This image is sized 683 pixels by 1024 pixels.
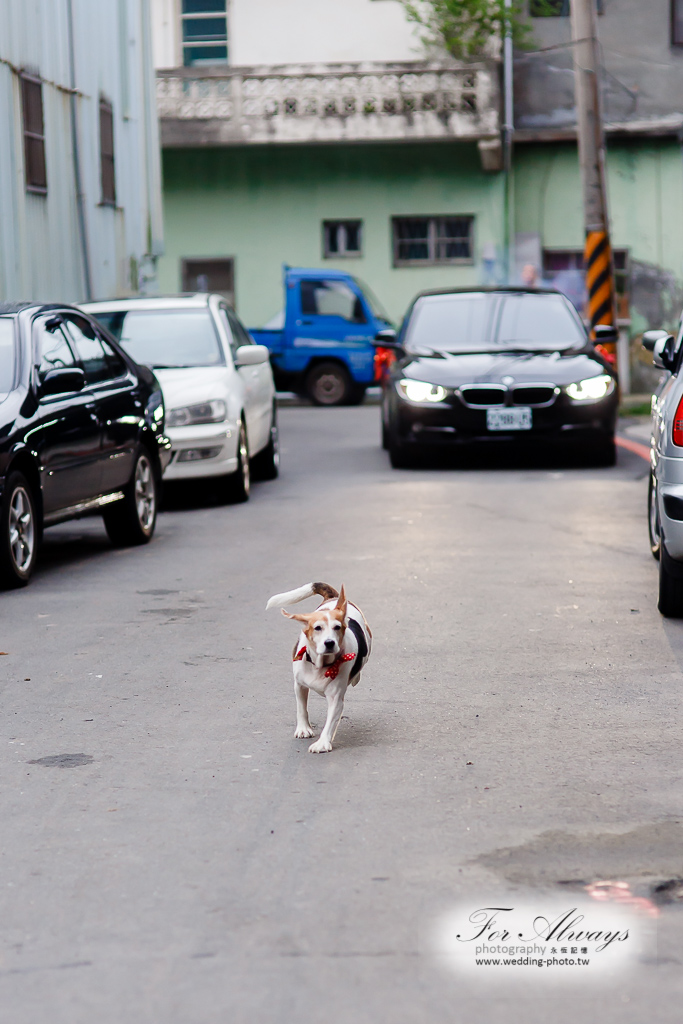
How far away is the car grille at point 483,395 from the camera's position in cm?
1407

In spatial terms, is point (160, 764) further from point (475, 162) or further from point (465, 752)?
point (475, 162)

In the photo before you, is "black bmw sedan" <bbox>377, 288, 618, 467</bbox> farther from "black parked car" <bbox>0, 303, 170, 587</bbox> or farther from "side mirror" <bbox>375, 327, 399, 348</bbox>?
"black parked car" <bbox>0, 303, 170, 587</bbox>

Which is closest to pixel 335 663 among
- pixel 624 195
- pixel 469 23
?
pixel 469 23

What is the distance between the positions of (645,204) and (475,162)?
3251 mm

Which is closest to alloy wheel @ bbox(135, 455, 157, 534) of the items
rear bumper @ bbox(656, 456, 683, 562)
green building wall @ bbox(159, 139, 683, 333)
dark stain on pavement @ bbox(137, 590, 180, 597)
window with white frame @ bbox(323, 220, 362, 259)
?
dark stain on pavement @ bbox(137, 590, 180, 597)

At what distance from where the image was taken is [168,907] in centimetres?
363

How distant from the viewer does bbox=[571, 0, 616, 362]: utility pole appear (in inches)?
779

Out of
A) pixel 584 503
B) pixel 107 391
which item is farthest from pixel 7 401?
pixel 584 503

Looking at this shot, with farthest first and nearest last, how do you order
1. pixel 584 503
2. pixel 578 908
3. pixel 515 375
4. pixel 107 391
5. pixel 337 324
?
pixel 337 324 < pixel 515 375 < pixel 584 503 < pixel 107 391 < pixel 578 908

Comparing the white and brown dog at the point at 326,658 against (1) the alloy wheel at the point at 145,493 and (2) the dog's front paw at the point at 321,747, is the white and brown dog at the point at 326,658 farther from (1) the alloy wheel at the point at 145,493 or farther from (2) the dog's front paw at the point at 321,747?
(1) the alloy wheel at the point at 145,493

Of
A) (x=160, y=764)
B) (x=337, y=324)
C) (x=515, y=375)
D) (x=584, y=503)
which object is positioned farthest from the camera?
(x=337, y=324)

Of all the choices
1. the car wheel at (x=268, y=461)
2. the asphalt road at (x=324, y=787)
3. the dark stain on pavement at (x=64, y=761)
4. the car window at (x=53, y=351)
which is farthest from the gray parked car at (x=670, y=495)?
the car wheel at (x=268, y=461)

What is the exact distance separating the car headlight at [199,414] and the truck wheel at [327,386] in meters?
13.6

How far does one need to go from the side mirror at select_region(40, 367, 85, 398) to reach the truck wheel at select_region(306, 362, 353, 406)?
653 inches
